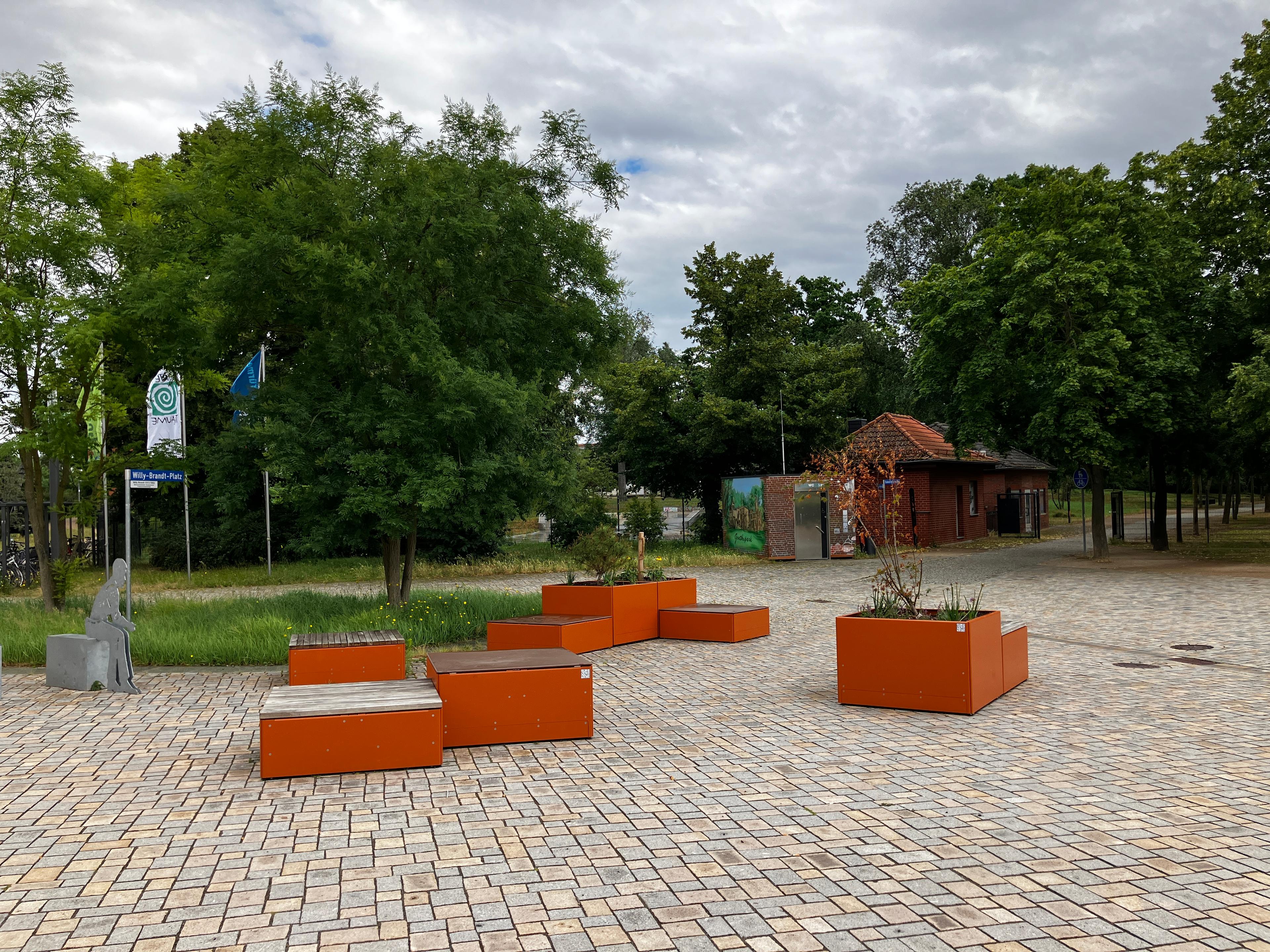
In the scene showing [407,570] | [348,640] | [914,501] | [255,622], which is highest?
[914,501]

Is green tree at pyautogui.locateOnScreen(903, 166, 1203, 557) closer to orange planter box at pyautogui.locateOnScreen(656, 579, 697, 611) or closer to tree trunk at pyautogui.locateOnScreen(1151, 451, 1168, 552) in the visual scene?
tree trunk at pyautogui.locateOnScreen(1151, 451, 1168, 552)

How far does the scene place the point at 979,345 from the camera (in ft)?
82.3

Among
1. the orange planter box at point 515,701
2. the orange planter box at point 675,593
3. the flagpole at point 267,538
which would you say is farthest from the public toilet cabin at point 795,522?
the orange planter box at point 515,701

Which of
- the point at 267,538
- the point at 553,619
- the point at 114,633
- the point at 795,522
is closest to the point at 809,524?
the point at 795,522

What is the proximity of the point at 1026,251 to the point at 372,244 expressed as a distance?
17.2 m

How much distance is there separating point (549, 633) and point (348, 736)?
4.73 m

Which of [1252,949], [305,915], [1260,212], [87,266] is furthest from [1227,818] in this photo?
[1260,212]

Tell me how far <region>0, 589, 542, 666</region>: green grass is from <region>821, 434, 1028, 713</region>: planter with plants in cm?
547

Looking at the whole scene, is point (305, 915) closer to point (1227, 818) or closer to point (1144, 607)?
point (1227, 818)

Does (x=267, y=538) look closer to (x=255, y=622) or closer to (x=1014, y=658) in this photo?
(x=255, y=622)

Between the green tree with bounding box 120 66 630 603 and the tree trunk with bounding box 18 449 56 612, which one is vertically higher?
the green tree with bounding box 120 66 630 603

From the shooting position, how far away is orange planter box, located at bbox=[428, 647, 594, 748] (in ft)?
24.2

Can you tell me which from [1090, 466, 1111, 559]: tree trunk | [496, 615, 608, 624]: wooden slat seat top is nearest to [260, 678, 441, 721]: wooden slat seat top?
[496, 615, 608, 624]: wooden slat seat top

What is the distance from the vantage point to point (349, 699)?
7.09 meters
